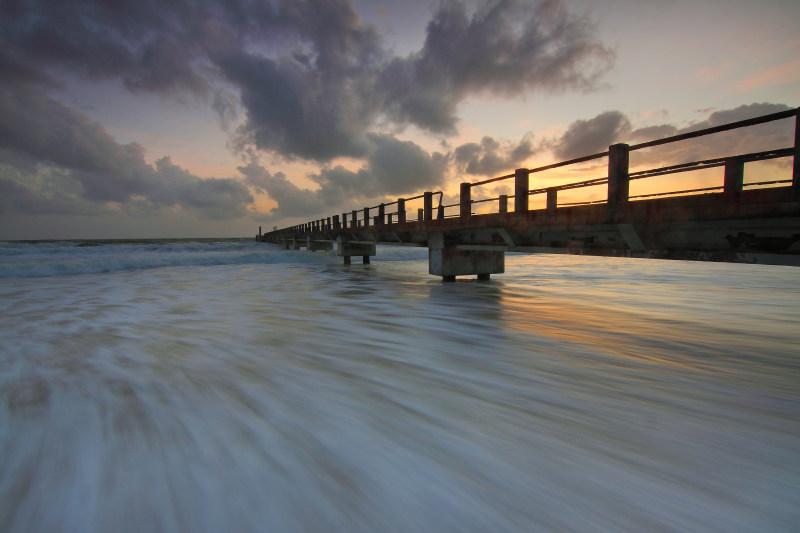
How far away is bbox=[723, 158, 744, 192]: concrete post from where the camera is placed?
4.48 metres

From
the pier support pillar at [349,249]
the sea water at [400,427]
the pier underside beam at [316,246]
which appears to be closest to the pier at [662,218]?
the sea water at [400,427]

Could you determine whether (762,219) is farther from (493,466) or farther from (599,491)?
(493,466)

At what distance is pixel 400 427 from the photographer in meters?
2.79

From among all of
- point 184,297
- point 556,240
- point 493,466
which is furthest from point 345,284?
point 493,466

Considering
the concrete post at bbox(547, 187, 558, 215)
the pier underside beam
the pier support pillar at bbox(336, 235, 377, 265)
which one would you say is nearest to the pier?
the concrete post at bbox(547, 187, 558, 215)

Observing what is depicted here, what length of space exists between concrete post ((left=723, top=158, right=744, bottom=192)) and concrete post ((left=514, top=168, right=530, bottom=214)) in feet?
11.5

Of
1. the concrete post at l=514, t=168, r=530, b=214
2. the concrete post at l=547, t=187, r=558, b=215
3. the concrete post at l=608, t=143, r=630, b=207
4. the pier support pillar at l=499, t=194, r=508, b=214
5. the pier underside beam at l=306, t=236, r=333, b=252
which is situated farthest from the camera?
the pier underside beam at l=306, t=236, r=333, b=252

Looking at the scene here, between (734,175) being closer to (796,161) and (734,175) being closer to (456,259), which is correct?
(796,161)

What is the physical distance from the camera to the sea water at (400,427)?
1912 millimetres

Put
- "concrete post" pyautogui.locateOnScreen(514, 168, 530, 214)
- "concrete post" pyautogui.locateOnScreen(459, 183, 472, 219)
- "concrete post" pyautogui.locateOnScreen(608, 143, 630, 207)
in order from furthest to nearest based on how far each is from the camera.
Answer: "concrete post" pyautogui.locateOnScreen(459, 183, 472, 219) < "concrete post" pyautogui.locateOnScreen(514, 168, 530, 214) < "concrete post" pyautogui.locateOnScreen(608, 143, 630, 207)

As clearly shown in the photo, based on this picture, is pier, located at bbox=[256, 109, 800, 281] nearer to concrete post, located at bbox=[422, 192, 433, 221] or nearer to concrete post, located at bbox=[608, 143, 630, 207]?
concrete post, located at bbox=[608, 143, 630, 207]

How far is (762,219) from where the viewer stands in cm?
456

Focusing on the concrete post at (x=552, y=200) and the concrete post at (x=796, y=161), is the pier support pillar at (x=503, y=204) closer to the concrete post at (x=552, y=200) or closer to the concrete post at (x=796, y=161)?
the concrete post at (x=552, y=200)

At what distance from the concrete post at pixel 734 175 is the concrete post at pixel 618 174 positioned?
1.29 meters
